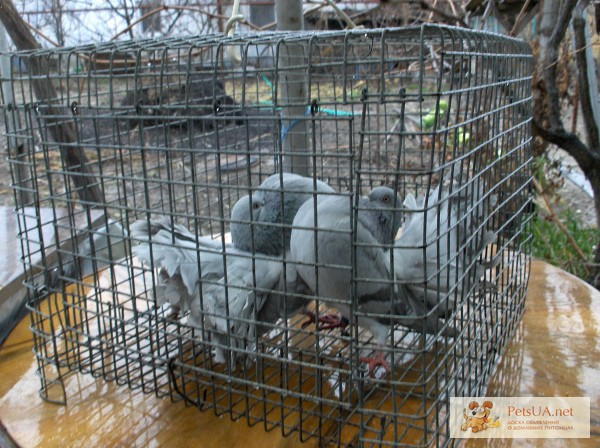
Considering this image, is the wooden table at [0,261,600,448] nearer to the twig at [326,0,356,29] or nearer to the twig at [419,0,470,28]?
the twig at [326,0,356,29]

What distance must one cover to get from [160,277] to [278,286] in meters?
0.24

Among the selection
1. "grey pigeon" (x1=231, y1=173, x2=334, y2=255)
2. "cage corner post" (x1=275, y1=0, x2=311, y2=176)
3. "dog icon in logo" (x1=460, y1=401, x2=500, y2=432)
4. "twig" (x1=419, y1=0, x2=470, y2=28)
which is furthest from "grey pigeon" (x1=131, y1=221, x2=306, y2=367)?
"twig" (x1=419, y1=0, x2=470, y2=28)

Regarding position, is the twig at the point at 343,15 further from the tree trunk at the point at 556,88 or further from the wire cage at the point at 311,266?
the tree trunk at the point at 556,88

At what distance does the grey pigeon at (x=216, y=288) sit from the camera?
3.48 feet

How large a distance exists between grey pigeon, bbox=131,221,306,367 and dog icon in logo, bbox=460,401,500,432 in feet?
1.17

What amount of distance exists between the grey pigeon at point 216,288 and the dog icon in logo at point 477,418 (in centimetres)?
36

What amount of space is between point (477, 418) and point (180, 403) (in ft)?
1.83

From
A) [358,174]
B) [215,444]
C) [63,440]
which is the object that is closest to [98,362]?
[63,440]

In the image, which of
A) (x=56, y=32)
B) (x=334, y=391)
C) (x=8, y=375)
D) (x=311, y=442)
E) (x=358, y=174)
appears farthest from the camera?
(x=56, y=32)

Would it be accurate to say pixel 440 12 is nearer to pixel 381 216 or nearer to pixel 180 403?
pixel 381 216

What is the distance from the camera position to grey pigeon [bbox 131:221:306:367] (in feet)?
3.48

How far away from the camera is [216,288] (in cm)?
110

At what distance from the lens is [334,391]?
1121mm

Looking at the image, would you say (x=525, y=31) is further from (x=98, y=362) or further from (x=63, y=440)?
(x=63, y=440)
